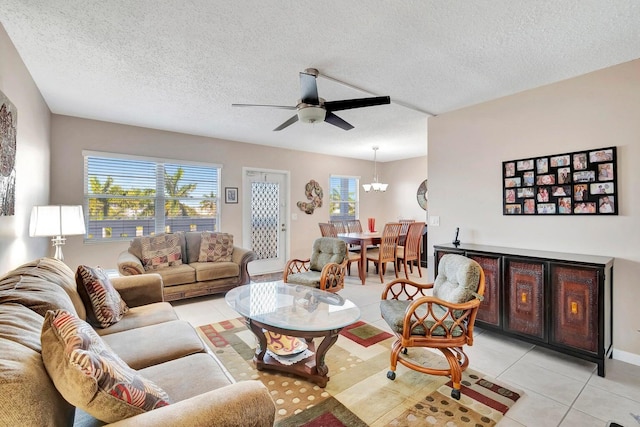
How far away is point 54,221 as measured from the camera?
2834 millimetres

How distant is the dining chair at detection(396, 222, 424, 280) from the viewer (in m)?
5.31

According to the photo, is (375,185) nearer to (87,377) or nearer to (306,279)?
(306,279)

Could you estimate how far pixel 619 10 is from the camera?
6.27 feet

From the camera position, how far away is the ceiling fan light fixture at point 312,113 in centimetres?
269

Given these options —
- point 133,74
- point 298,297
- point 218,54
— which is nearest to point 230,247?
point 298,297

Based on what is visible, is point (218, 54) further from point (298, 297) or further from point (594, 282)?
point (594, 282)

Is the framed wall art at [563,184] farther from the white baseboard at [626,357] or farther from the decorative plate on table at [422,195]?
the decorative plate on table at [422,195]

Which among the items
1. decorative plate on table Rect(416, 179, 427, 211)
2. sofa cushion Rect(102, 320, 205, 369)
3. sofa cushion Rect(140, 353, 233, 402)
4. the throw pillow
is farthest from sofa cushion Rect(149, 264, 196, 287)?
decorative plate on table Rect(416, 179, 427, 211)

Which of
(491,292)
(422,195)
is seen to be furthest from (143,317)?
(422,195)

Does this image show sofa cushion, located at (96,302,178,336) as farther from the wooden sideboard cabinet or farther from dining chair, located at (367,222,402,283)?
dining chair, located at (367,222,402,283)

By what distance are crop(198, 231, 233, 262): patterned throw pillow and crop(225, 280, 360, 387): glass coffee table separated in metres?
1.72

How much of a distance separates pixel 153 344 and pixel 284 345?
3.14 feet

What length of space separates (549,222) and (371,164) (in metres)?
5.04

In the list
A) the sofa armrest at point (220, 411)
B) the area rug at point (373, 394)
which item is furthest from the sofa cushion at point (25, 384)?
the area rug at point (373, 394)
